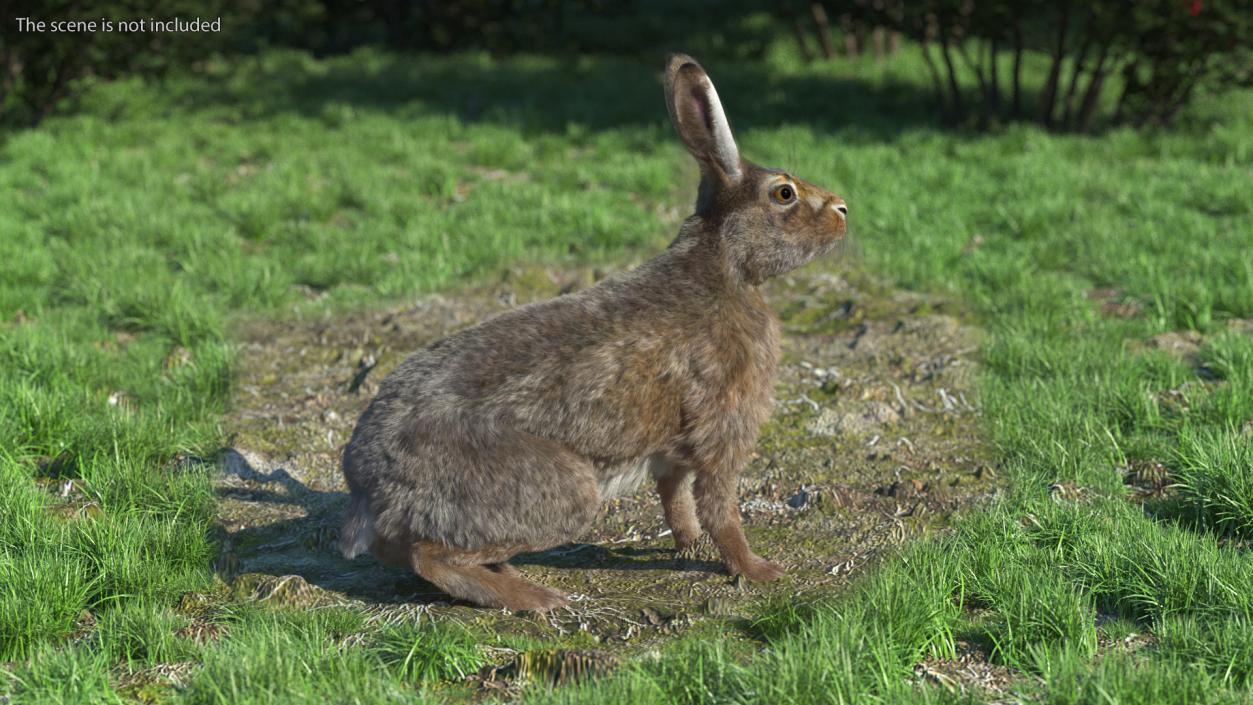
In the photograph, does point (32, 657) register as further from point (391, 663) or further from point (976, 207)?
point (976, 207)

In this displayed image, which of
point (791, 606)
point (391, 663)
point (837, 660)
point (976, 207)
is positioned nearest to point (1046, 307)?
point (976, 207)

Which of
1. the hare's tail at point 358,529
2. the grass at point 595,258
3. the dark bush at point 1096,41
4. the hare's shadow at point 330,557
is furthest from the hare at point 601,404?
the dark bush at point 1096,41

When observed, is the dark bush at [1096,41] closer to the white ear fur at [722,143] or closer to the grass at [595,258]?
the grass at [595,258]

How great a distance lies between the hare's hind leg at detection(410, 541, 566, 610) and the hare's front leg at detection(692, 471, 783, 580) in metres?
0.64

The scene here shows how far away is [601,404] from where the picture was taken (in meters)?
4.18

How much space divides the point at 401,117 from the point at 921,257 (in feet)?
22.0

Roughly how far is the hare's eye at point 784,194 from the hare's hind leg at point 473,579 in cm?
164

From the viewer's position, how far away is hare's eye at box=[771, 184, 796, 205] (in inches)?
180

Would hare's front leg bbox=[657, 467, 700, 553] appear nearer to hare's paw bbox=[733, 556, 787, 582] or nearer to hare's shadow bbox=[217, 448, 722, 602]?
hare's shadow bbox=[217, 448, 722, 602]

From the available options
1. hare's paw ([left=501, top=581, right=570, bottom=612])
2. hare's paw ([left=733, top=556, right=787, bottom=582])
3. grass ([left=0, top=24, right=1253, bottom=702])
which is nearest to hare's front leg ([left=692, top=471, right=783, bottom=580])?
hare's paw ([left=733, top=556, right=787, bottom=582])

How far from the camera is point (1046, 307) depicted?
7113 mm

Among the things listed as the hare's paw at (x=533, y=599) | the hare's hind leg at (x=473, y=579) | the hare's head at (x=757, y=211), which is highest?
the hare's head at (x=757, y=211)

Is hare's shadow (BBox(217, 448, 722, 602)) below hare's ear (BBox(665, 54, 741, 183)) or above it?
below

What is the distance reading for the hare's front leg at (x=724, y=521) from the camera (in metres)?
4.33
